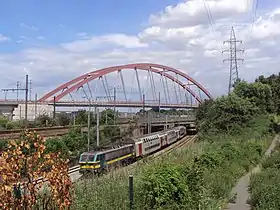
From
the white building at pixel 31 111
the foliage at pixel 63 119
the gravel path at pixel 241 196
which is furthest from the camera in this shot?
the white building at pixel 31 111

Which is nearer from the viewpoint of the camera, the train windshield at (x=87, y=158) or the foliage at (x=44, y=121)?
the train windshield at (x=87, y=158)

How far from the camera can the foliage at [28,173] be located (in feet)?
16.4

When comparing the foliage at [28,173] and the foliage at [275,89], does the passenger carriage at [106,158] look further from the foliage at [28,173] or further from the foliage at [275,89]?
the foliage at [275,89]

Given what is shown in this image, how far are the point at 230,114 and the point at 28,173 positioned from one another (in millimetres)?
44601

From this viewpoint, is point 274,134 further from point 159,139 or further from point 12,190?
point 12,190

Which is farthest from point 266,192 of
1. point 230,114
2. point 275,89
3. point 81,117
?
point 81,117

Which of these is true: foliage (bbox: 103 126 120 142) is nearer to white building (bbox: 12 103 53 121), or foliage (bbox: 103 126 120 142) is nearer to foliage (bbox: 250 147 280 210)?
white building (bbox: 12 103 53 121)

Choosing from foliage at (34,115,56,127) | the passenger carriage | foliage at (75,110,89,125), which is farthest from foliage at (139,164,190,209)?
foliage at (75,110,89,125)

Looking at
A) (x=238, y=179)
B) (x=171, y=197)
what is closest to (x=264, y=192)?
(x=171, y=197)

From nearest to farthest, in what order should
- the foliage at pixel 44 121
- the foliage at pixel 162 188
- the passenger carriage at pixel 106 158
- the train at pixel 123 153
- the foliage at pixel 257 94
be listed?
the foliage at pixel 162 188, the passenger carriage at pixel 106 158, the train at pixel 123 153, the foliage at pixel 257 94, the foliage at pixel 44 121

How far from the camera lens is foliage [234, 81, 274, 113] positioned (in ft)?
176

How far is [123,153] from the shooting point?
1497 inches

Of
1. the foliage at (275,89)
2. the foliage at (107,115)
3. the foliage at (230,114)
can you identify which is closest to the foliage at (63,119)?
the foliage at (107,115)

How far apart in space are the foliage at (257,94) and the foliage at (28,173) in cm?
4955
